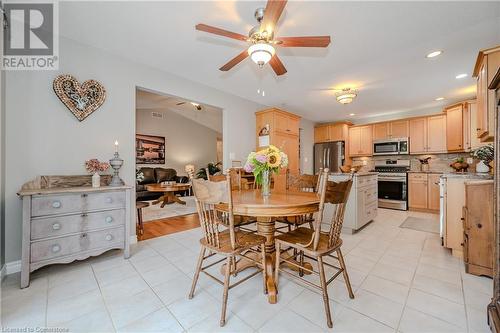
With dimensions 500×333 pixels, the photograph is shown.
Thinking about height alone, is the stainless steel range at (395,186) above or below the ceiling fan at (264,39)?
below

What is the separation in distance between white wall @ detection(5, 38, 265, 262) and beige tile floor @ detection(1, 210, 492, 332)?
2.78 feet

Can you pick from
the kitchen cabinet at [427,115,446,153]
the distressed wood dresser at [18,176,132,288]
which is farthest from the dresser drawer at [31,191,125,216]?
the kitchen cabinet at [427,115,446,153]

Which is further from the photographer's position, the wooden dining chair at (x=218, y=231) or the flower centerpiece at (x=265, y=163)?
the flower centerpiece at (x=265, y=163)

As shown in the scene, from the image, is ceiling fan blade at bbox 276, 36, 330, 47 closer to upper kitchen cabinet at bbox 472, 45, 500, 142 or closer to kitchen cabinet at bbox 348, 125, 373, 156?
upper kitchen cabinet at bbox 472, 45, 500, 142

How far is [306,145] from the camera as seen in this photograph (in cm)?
635

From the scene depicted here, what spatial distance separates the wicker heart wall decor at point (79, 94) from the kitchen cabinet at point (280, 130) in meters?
2.83

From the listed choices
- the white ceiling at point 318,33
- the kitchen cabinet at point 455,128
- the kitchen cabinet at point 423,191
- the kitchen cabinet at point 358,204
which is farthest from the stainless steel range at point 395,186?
the white ceiling at point 318,33

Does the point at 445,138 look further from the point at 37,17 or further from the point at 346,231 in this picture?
the point at 37,17

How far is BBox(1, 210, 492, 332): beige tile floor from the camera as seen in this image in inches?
53.1

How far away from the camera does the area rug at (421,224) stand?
11.1 ft

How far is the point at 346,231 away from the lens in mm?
3258

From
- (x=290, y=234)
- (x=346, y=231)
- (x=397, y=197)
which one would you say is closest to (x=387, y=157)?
(x=397, y=197)

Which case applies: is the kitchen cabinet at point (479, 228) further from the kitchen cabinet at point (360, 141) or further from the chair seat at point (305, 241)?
the kitchen cabinet at point (360, 141)

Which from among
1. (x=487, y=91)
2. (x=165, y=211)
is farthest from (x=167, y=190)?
(x=487, y=91)
